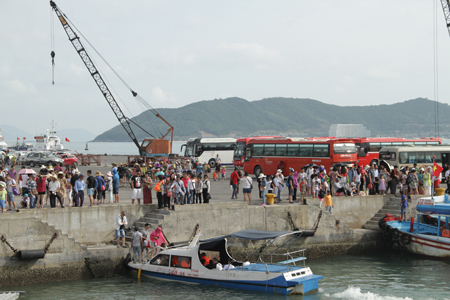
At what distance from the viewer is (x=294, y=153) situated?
3672 centimetres

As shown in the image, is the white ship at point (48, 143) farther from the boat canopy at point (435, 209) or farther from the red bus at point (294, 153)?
the boat canopy at point (435, 209)

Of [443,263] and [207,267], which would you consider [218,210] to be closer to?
[207,267]

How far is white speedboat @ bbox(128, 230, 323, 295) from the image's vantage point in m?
16.4

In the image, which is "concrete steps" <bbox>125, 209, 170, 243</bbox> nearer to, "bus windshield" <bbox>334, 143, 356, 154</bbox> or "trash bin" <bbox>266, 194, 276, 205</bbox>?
"trash bin" <bbox>266, 194, 276, 205</bbox>

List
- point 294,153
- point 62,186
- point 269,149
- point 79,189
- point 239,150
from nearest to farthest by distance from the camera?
point 79,189
point 62,186
point 294,153
point 269,149
point 239,150

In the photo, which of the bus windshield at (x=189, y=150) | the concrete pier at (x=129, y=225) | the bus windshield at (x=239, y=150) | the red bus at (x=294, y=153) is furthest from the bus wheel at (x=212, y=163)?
the concrete pier at (x=129, y=225)

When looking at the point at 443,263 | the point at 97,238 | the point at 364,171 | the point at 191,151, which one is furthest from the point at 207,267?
the point at 191,151

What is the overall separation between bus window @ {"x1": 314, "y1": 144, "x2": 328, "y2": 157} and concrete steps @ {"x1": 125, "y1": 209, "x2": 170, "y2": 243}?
57.1 feet

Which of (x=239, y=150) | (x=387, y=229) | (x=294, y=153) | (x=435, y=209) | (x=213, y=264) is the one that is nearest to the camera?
(x=213, y=264)

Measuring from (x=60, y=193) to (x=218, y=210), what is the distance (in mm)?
6844

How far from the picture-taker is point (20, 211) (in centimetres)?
1834

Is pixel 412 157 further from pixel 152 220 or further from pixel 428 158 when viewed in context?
pixel 152 220

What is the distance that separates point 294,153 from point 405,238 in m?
14.4

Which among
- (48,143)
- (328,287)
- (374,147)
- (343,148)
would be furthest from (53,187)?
(48,143)
